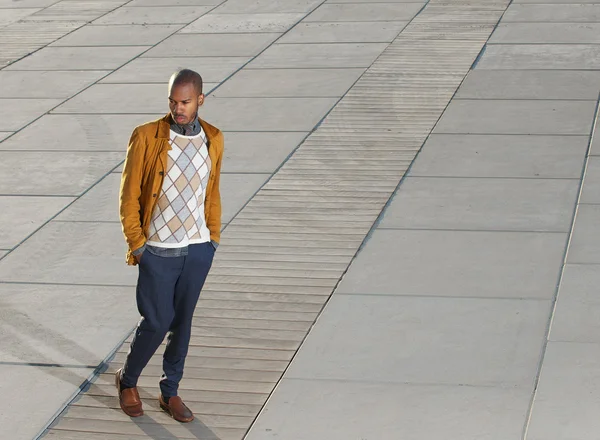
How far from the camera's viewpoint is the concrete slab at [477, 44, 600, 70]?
14.2 m

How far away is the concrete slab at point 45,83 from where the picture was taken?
14.0 metres

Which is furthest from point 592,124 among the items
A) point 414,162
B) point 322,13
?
point 322,13

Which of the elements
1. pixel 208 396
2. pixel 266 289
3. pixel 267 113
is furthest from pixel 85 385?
pixel 267 113

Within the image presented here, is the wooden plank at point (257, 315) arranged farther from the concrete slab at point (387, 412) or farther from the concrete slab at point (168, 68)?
the concrete slab at point (168, 68)

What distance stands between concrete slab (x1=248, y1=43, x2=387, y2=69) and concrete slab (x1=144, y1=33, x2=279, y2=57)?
33cm

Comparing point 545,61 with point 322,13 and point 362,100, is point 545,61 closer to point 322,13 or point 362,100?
point 362,100

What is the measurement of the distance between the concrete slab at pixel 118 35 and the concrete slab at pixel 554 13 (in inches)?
198

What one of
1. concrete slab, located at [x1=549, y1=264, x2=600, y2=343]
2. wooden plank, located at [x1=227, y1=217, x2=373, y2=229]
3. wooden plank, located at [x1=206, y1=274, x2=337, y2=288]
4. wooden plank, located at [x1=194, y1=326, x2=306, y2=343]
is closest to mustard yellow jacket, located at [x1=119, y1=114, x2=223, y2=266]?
wooden plank, located at [x1=194, y1=326, x2=306, y2=343]

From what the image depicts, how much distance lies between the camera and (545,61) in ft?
47.3

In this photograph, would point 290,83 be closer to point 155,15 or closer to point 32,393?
point 155,15

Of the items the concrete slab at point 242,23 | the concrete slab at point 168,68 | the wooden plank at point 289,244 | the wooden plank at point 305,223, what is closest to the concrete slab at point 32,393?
the wooden plank at point 289,244

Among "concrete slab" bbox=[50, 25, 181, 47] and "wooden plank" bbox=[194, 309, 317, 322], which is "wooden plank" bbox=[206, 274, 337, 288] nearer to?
"wooden plank" bbox=[194, 309, 317, 322]

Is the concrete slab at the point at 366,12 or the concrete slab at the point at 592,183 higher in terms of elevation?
the concrete slab at the point at 592,183

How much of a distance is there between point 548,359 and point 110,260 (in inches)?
140
